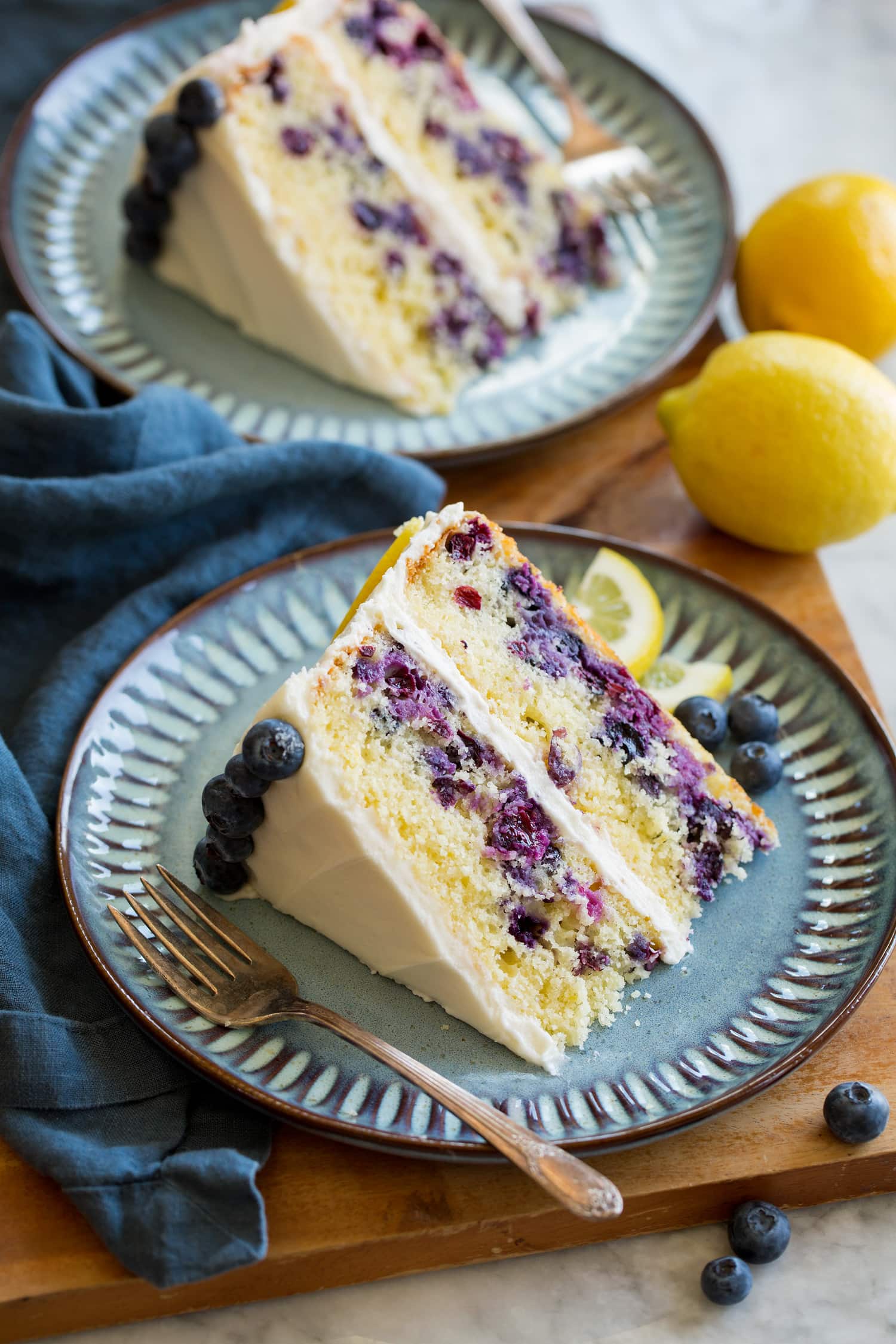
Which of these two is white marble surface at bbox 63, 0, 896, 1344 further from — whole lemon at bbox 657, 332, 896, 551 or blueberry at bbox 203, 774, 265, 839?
whole lemon at bbox 657, 332, 896, 551

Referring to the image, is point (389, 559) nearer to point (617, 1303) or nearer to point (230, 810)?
point (230, 810)

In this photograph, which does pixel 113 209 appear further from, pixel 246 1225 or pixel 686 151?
pixel 246 1225

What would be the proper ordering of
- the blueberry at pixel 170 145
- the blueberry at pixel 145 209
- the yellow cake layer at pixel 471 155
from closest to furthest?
the blueberry at pixel 170 145 < the blueberry at pixel 145 209 < the yellow cake layer at pixel 471 155

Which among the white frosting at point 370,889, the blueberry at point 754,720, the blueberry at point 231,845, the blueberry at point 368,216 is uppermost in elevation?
the blueberry at point 754,720

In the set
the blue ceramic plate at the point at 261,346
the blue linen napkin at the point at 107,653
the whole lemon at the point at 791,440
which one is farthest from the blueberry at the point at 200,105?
the whole lemon at the point at 791,440

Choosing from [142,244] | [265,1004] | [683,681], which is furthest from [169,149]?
[265,1004]

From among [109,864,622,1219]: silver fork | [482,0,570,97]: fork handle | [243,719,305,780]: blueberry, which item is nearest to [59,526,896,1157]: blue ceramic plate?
[109,864,622,1219]: silver fork

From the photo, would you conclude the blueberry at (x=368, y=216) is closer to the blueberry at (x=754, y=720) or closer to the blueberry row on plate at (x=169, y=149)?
the blueberry row on plate at (x=169, y=149)

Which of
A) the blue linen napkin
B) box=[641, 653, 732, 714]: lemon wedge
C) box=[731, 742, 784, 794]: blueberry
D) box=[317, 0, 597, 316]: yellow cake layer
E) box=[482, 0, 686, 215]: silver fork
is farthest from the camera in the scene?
box=[482, 0, 686, 215]: silver fork
